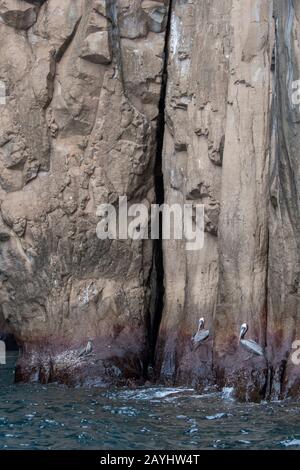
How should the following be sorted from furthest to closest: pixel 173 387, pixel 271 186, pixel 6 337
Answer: pixel 6 337 < pixel 173 387 < pixel 271 186

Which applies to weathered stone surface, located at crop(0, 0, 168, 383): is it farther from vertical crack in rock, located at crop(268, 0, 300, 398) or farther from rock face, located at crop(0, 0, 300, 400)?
vertical crack in rock, located at crop(268, 0, 300, 398)

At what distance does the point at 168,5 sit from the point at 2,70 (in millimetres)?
2474

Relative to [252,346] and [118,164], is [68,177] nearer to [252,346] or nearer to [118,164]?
[118,164]

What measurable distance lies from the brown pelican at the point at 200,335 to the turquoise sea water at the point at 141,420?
73cm

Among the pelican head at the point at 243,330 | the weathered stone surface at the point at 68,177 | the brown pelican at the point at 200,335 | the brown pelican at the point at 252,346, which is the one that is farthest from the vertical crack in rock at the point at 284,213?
the weathered stone surface at the point at 68,177

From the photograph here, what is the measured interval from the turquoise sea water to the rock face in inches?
38.7

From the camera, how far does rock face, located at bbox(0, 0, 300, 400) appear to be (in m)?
14.1

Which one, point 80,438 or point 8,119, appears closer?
point 80,438

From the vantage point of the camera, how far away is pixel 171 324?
14758mm

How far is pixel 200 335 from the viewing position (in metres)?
13.9

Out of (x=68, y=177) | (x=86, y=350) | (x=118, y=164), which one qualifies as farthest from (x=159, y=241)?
(x=86, y=350)

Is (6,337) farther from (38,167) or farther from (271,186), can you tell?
(271,186)

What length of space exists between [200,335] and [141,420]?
261cm
